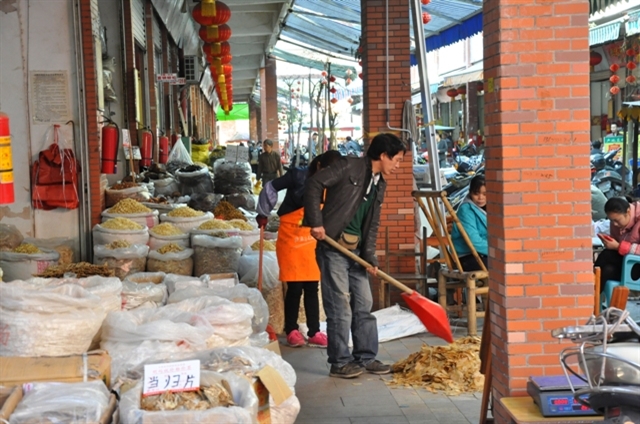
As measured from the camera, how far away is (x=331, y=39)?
2475 cm

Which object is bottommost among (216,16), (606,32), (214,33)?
(214,33)

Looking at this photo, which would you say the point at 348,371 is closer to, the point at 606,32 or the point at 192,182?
the point at 192,182

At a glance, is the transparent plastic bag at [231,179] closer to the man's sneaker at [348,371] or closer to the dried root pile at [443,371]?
the man's sneaker at [348,371]

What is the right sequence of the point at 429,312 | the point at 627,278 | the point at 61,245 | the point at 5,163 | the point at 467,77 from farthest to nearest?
the point at 467,77 → the point at 61,245 → the point at 627,278 → the point at 429,312 → the point at 5,163

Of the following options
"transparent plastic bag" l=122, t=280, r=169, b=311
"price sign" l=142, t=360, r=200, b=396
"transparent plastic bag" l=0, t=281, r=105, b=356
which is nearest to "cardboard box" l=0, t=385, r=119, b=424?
"price sign" l=142, t=360, r=200, b=396

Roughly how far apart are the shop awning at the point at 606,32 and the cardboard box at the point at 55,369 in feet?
62.9

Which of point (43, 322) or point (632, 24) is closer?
point (43, 322)

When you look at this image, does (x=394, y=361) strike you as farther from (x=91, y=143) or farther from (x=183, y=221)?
(x=91, y=143)

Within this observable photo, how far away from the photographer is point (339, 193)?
7.05 meters

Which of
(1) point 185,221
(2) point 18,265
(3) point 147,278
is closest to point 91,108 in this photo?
(1) point 185,221

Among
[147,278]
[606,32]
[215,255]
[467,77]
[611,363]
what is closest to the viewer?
[611,363]

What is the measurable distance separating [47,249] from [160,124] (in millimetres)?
10824

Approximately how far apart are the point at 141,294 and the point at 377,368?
2.08 m

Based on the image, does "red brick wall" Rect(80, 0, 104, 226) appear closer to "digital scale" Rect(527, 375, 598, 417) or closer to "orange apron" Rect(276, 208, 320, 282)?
"orange apron" Rect(276, 208, 320, 282)
